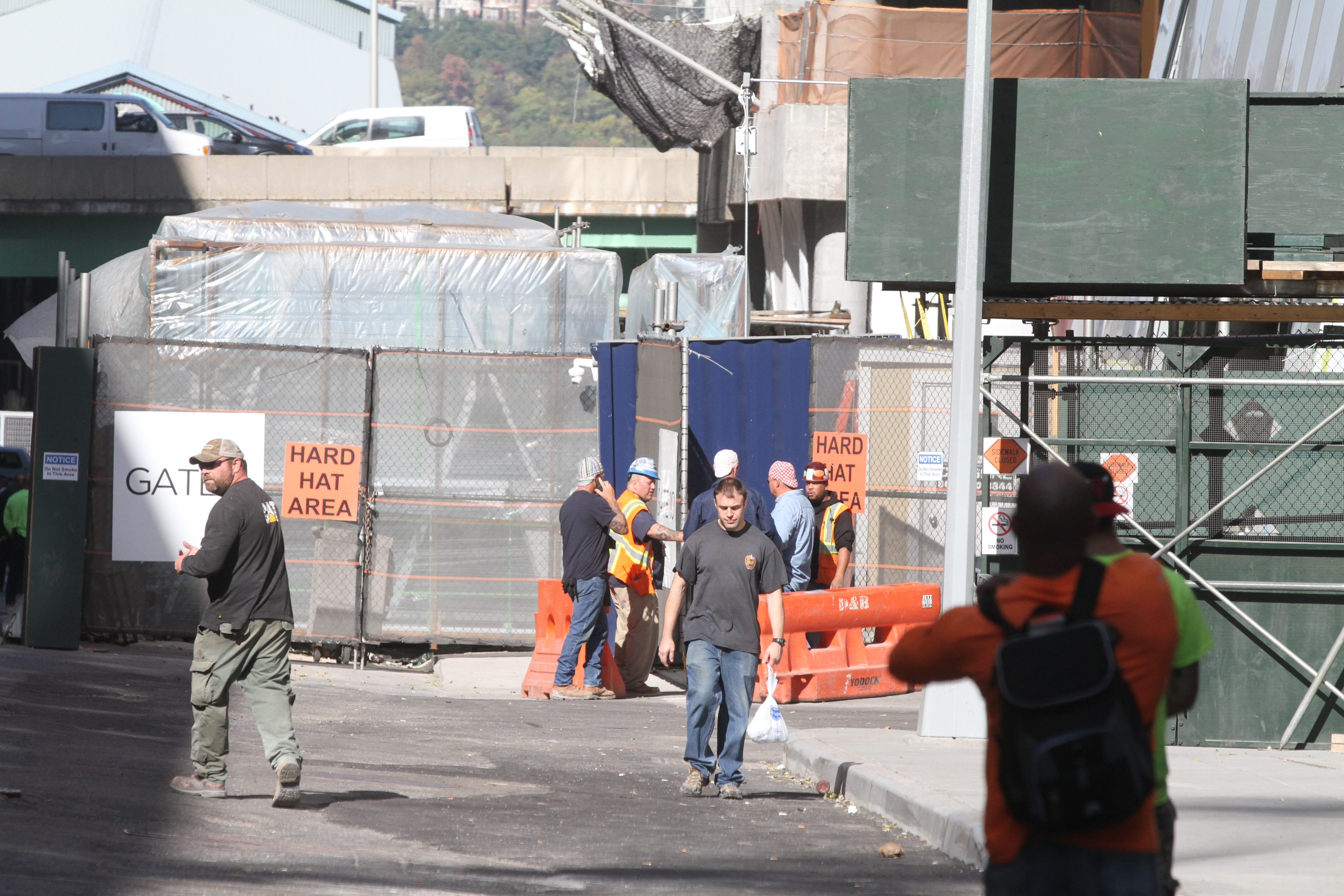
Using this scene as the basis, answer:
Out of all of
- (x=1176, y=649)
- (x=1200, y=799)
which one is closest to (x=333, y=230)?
(x=1200, y=799)

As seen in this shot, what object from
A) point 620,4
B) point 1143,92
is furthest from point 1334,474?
point 620,4

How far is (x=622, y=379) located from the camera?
15.3 metres

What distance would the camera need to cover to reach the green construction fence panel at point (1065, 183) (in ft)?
33.1

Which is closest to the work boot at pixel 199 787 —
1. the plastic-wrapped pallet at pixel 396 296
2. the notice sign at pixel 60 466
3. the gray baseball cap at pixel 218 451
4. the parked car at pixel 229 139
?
the gray baseball cap at pixel 218 451

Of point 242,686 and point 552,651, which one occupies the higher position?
point 242,686

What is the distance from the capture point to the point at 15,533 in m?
17.4

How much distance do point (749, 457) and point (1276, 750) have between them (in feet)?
19.2

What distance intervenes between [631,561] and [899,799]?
5155 mm

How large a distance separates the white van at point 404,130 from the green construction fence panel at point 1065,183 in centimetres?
2948

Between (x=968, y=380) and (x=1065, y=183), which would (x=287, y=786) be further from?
(x=1065, y=183)

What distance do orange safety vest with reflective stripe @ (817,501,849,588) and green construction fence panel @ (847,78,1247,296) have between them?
11.3ft

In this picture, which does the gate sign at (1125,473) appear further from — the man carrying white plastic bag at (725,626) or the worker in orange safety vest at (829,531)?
the worker in orange safety vest at (829,531)

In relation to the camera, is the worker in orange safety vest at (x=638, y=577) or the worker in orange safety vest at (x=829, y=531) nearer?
the worker in orange safety vest at (x=638, y=577)

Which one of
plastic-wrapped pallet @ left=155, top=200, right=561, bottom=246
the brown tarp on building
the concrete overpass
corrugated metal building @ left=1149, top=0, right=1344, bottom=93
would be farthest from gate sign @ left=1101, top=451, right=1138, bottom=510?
the concrete overpass
